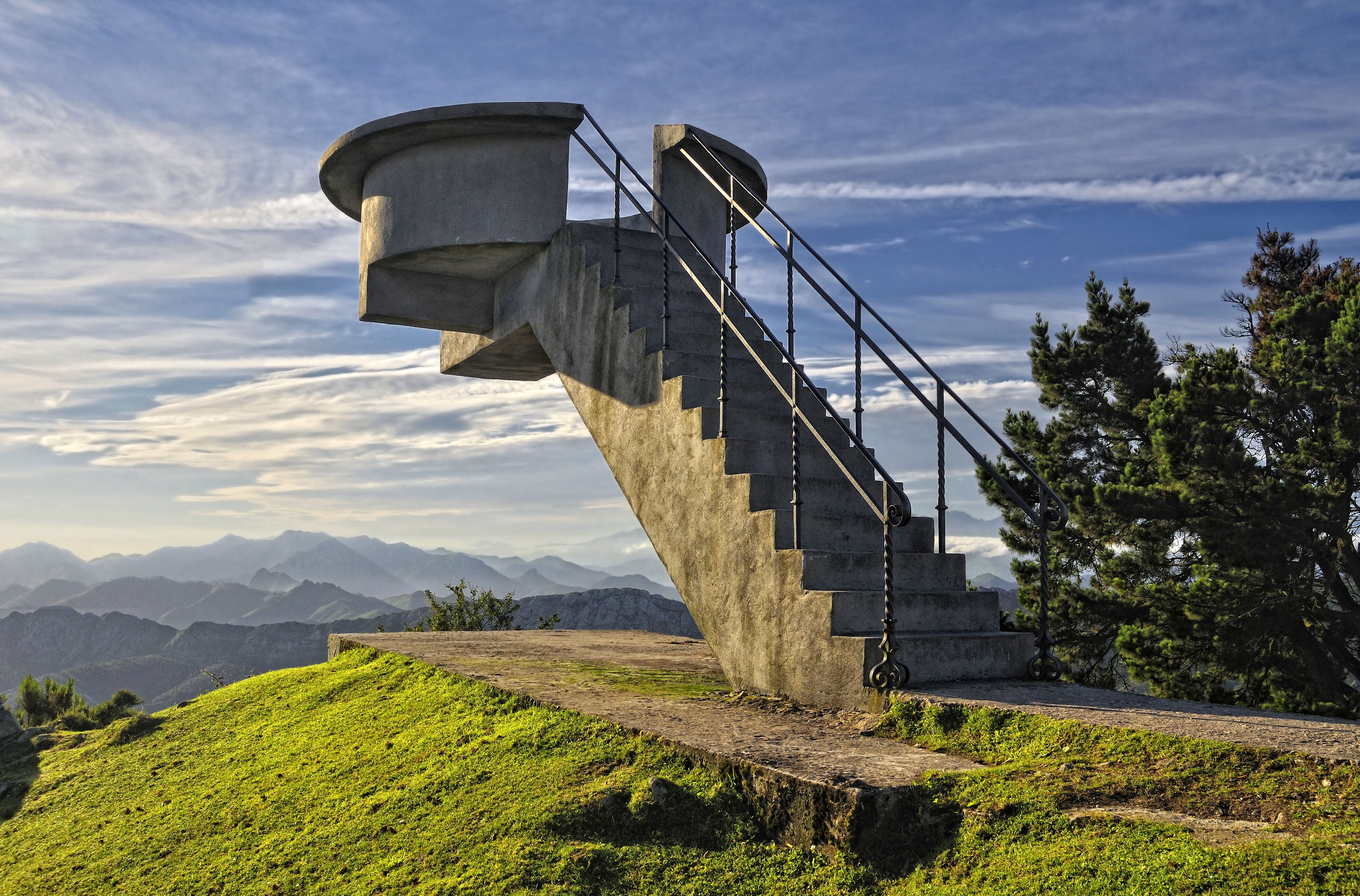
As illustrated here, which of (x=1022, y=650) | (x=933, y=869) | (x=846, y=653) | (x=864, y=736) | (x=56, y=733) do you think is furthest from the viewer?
(x=56, y=733)

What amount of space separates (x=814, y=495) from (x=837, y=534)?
45 centimetres

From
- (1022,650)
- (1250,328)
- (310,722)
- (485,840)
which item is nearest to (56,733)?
(310,722)

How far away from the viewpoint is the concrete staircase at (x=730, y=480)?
530 cm

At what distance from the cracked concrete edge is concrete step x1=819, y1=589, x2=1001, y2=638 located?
136 centimetres

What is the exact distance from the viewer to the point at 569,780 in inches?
169

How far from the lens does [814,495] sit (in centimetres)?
638

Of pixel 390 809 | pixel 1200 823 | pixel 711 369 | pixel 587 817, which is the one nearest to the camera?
pixel 1200 823

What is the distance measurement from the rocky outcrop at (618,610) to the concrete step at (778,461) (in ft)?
235

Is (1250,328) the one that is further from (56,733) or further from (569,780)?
(56,733)

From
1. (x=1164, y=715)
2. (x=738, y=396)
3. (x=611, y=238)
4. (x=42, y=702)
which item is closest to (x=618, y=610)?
(x=42, y=702)

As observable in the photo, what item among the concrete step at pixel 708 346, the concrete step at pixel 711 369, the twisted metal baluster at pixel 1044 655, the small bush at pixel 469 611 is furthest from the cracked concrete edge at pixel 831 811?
the small bush at pixel 469 611

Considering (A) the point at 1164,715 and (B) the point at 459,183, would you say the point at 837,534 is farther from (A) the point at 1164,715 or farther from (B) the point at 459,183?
(B) the point at 459,183

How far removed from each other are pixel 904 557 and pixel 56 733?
7805mm

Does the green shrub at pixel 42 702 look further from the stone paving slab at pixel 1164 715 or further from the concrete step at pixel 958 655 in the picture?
the stone paving slab at pixel 1164 715
